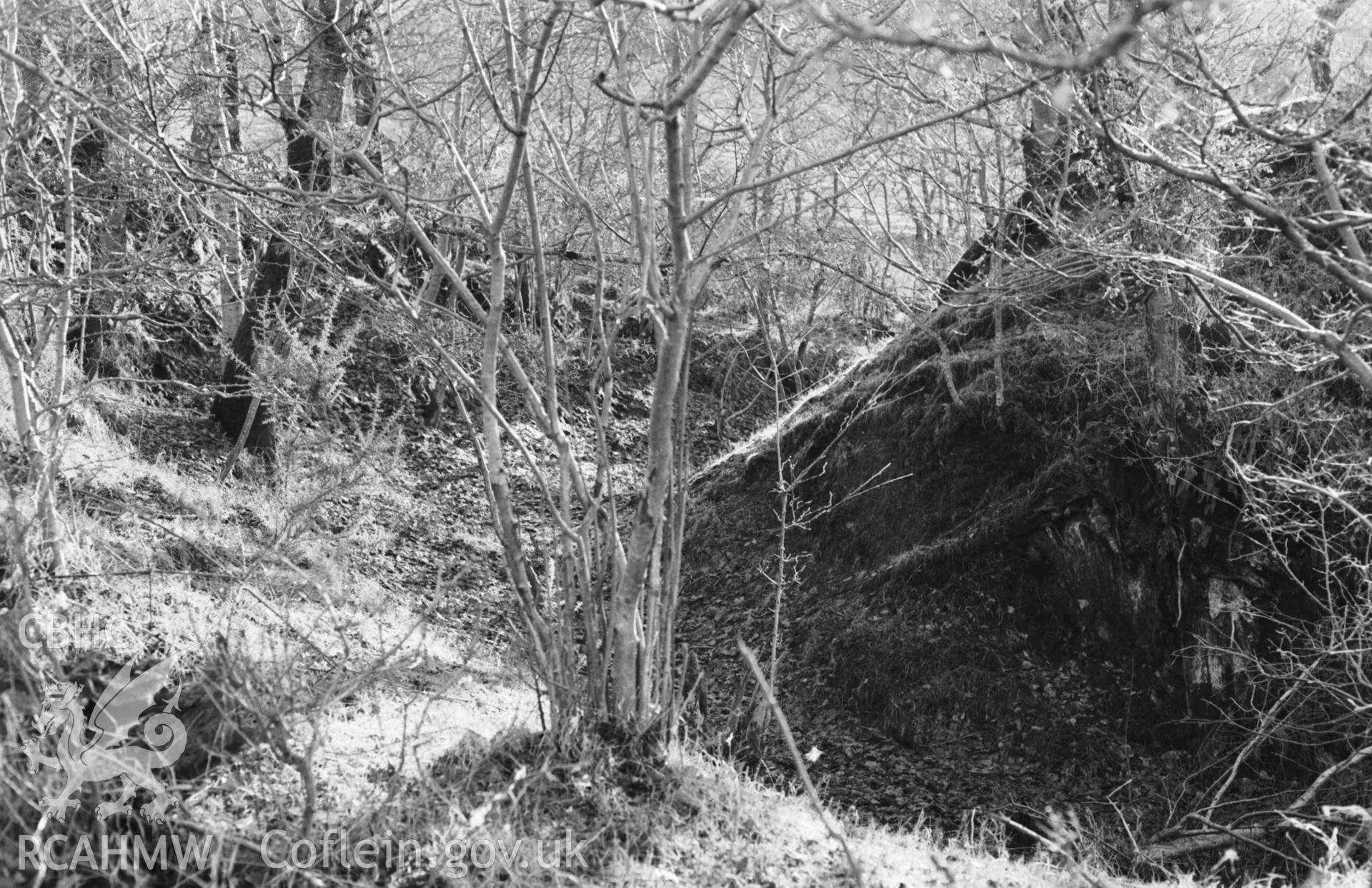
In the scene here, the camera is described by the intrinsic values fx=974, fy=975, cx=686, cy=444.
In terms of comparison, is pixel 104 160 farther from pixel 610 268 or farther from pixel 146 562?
pixel 610 268

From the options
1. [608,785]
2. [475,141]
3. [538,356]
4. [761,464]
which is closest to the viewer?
[608,785]

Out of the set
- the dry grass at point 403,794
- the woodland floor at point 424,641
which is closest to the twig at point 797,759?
the dry grass at point 403,794

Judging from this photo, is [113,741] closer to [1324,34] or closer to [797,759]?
[797,759]

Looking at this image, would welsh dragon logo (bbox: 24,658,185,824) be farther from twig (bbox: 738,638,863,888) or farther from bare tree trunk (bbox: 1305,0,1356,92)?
bare tree trunk (bbox: 1305,0,1356,92)

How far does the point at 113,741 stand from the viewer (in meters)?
3.09

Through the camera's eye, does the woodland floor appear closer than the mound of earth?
Yes

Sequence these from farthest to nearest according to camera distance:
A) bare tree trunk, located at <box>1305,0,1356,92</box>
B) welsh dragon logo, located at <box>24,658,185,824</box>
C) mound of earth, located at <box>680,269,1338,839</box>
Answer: mound of earth, located at <box>680,269,1338,839</box> → bare tree trunk, located at <box>1305,0,1356,92</box> → welsh dragon logo, located at <box>24,658,185,824</box>

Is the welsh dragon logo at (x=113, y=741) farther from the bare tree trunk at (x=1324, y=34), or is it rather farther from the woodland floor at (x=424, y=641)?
the bare tree trunk at (x=1324, y=34)

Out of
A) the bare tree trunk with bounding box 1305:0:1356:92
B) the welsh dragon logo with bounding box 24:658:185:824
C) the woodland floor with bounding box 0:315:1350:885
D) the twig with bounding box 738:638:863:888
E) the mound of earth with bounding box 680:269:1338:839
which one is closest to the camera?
the twig with bounding box 738:638:863:888

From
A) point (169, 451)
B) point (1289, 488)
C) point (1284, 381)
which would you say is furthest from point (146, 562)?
point (1284, 381)

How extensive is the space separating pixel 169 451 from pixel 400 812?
21.9 ft

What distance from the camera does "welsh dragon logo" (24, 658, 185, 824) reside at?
9.00 ft

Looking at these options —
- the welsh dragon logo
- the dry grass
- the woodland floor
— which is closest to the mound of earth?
the woodland floor

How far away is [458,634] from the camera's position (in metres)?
7.23
